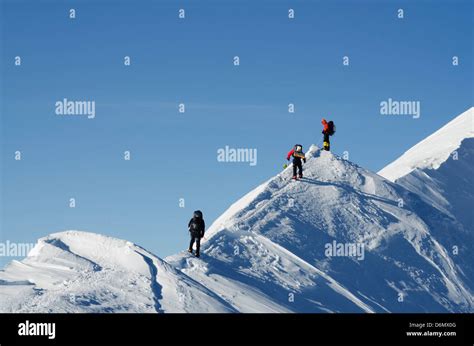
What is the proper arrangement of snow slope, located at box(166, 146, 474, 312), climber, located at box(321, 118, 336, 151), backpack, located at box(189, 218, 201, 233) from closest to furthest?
backpack, located at box(189, 218, 201, 233) < climber, located at box(321, 118, 336, 151) < snow slope, located at box(166, 146, 474, 312)

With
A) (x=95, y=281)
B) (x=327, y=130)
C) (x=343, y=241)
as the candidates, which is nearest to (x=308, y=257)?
(x=343, y=241)

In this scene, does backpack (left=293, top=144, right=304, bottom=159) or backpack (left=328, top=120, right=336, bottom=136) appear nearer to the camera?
backpack (left=293, top=144, right=304, bottom=159)

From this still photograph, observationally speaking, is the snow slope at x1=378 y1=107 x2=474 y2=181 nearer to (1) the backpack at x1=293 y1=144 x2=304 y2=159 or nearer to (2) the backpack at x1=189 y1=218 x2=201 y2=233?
(1) the backpack at x1=293 y1=144 x2=304 y2=159

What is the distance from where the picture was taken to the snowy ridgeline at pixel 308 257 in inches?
2062

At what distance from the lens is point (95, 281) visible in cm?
5172

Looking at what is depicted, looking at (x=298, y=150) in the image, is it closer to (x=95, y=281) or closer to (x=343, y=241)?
(x=95, y=281)

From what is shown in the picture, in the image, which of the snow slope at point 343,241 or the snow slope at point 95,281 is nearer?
the snow slope at point 95,281

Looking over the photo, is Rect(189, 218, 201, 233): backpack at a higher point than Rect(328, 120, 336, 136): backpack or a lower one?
lower

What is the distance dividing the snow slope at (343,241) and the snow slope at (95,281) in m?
14.7

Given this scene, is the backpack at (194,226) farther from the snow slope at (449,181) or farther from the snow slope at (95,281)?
the snow slope at (449,181)

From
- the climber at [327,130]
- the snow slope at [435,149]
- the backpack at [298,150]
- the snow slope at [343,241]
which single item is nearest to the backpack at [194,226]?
the backpack at [298,150]

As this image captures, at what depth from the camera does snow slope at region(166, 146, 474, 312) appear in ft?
255

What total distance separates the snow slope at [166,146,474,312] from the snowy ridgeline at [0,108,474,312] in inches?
5.6

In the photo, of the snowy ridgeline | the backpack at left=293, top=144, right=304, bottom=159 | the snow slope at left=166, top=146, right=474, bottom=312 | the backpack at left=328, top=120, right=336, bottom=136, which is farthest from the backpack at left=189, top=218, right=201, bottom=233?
the snow slope at left=166, top=146, right=474, bottom=312
